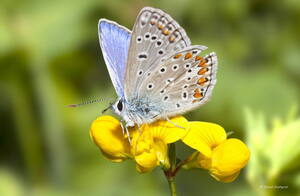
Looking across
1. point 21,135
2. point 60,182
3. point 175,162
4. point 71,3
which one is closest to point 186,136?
point 175,162

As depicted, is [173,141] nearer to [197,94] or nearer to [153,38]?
[197,94]

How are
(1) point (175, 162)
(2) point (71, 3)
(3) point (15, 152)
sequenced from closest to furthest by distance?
(1) point (175, 162)
(3) point (15, 152)
(2) point (71, 3)

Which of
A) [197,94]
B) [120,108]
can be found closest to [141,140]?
[120,108]

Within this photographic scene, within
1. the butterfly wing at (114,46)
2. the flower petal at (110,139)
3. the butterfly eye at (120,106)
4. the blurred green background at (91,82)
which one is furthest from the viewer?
the blurred green background at (91,82)

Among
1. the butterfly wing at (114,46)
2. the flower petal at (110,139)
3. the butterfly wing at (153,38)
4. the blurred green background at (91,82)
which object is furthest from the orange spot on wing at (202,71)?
the blurred green background at (91,82)

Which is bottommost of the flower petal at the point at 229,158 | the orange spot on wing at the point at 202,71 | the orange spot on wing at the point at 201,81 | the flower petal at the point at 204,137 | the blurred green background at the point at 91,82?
the blurred green background at the point at 91,82

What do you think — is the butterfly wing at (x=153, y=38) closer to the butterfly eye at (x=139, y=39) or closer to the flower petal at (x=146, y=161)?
the butterfly eye at (x=139, y=39)

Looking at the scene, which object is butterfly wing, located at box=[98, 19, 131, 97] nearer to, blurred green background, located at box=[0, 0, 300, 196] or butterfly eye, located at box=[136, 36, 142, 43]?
butterfly eye, located at box=[136, 36, 142, 43]

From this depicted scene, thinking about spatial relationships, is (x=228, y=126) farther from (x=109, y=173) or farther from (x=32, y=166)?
(x=32, y=166)
